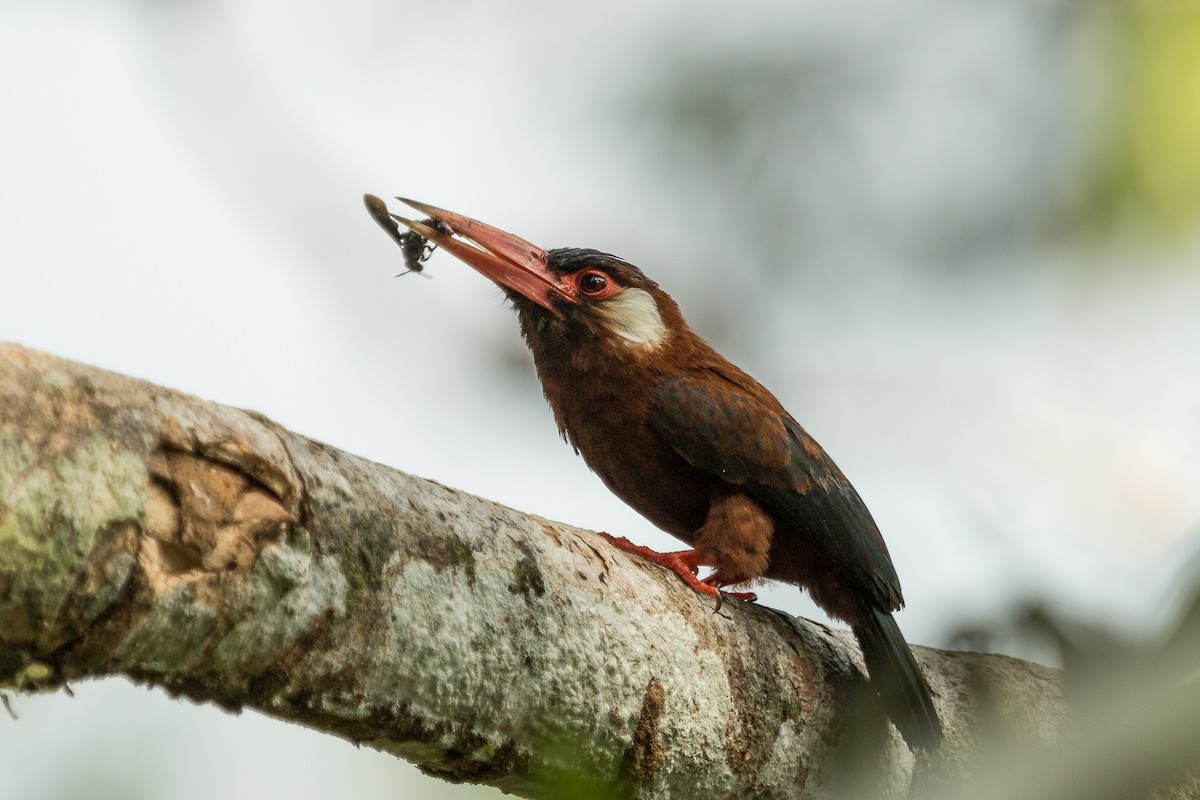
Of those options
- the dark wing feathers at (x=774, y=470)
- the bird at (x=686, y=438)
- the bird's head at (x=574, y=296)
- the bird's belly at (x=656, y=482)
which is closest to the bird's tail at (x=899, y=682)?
the bird at (x=686, y=438)

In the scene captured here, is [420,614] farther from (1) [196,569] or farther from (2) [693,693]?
(2) [693,693]

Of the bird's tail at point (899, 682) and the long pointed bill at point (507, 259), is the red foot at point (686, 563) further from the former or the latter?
the long pointed bill at point (507, 259)

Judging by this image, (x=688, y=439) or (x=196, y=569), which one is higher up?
(x=688, y=439)

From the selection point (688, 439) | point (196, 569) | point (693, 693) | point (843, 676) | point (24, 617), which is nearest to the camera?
point (24, 617)

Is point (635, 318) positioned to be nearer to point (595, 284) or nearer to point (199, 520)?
point (595, 284)

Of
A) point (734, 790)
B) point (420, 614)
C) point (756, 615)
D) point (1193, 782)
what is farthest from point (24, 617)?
point (1193, 782)

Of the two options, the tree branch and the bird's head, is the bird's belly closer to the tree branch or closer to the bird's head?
the bird's head
